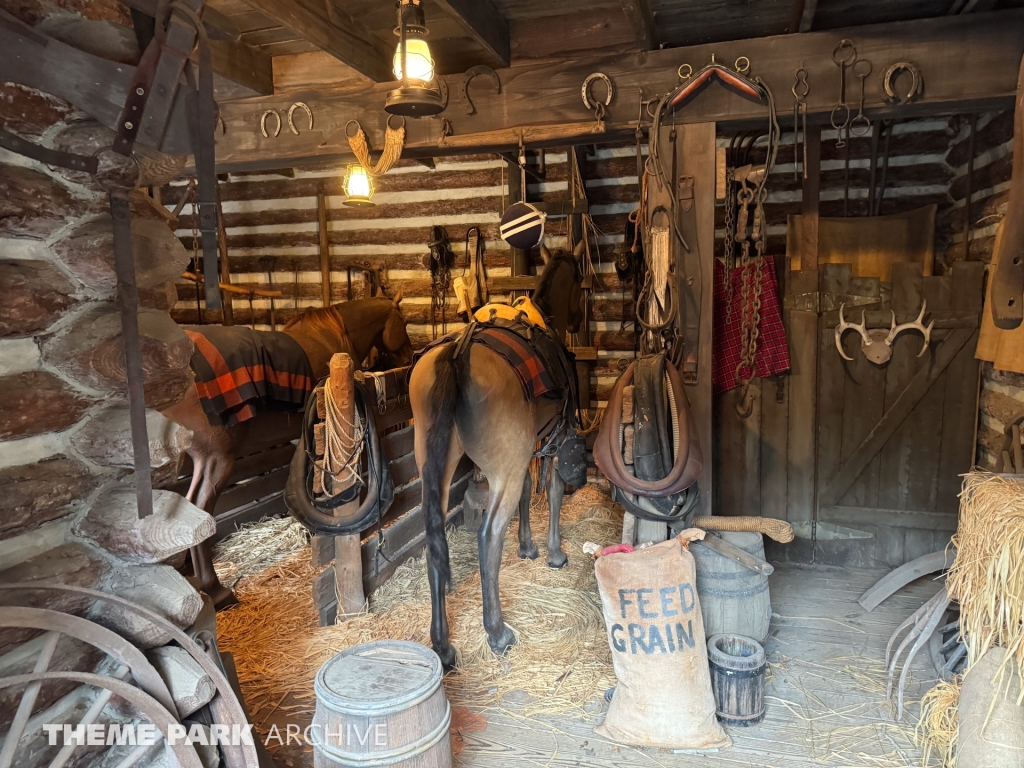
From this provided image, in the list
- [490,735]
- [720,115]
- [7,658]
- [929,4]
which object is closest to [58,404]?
[7,658]

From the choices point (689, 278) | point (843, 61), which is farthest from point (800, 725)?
point (843, 61)

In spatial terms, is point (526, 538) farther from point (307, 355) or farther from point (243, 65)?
point (243, 65)

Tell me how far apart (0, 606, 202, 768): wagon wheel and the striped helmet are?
9.41ft

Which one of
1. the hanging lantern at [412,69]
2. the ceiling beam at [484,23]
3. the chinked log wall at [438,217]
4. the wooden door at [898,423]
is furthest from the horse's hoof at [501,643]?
the ceiling beam at [484,23]

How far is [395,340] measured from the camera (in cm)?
567

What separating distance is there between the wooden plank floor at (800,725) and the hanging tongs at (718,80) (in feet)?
9.09

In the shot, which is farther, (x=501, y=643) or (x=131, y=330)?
(x=501, y=643)

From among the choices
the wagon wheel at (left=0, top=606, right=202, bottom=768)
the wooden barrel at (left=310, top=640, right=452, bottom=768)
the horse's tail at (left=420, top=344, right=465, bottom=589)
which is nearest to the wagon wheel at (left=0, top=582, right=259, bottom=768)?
Answer: the wagon wheel at (left=0, top=606, right=202, bottom=768)

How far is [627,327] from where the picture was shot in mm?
6031

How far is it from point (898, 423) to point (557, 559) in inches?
95.8

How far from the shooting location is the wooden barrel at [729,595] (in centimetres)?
291

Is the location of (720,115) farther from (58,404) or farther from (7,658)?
(7,658)

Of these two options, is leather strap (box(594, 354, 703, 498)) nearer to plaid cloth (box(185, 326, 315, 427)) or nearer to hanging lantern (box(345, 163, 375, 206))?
plaid cloth (box(185, 326, 315, 427))

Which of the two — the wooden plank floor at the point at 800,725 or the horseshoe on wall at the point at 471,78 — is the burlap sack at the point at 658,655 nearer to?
the wooden plank floor at the point at 800,725
